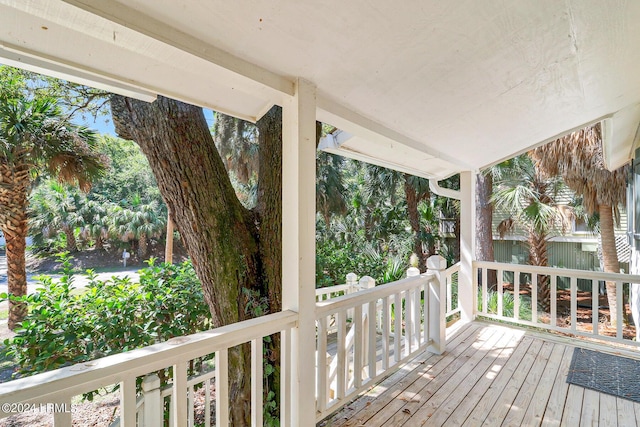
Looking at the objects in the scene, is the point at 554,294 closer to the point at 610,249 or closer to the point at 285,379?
the point at 285,379

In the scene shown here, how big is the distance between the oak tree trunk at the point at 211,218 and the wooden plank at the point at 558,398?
207 cm

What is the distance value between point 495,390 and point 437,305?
31.3 inches

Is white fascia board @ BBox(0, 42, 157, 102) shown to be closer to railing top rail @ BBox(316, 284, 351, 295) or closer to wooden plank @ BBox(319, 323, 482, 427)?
wooden plank @ BBox(319, 323, 482, 427)

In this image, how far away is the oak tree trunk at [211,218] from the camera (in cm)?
229

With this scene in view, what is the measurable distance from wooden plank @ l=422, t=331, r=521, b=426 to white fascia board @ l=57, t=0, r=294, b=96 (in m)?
2.32

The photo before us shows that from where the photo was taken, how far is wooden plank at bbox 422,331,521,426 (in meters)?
2.07

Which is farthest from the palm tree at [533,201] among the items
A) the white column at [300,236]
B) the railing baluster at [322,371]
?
the white column at [300,236]

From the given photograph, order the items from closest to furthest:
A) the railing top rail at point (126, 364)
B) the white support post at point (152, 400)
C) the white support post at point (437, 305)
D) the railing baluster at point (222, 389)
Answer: the railing top rail at point (126, 364), the railing baluster at point (222, 389), the white support post at point (152, 400), the white support post at point (437, 305)

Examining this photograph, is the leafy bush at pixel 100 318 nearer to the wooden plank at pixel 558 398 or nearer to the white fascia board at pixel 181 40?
the white fascia board at pixel 181 40

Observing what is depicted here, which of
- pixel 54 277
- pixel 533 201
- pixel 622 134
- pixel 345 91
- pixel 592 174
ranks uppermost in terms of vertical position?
pixel 622 134

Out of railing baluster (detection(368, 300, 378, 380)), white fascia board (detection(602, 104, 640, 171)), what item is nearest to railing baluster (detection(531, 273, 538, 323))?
white fascia board (detection(602, 104, 640, 171))

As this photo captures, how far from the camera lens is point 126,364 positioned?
1062 millimetres

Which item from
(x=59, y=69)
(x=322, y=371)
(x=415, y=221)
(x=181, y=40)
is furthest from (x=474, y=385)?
(x=415, y=221)

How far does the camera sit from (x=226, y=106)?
1816mm
